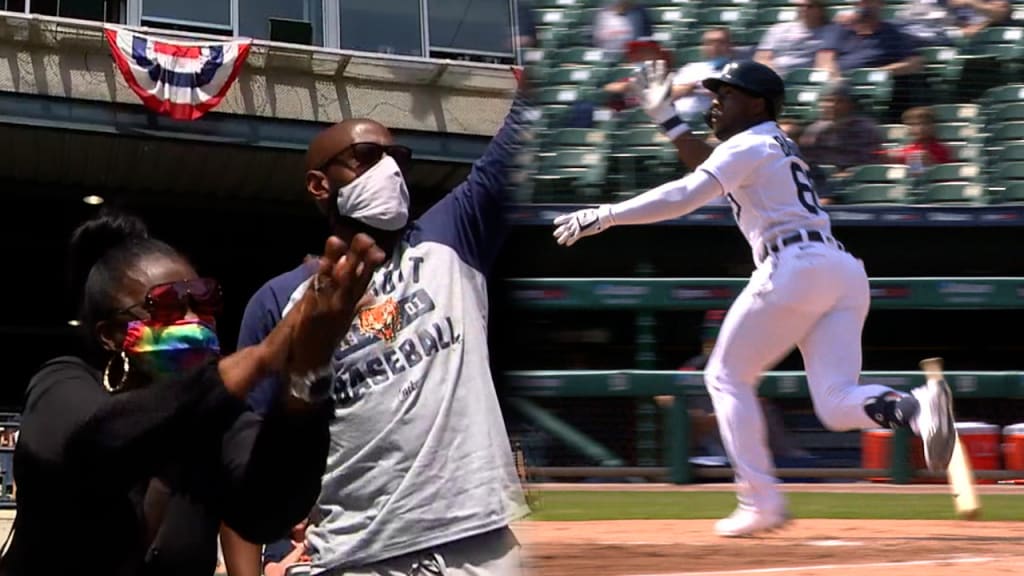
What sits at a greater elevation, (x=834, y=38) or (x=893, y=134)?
(x=834, y=38)

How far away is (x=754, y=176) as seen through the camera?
4.07 metres

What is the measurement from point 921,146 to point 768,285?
17.5 feet

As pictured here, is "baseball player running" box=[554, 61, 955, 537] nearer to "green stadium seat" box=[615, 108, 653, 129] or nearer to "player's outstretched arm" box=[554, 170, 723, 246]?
"player's outstretched arm" box=[554, 170, 723, 246]

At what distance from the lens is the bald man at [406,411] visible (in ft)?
7.34

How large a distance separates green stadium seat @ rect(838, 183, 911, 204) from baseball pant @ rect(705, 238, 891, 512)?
3.65 m

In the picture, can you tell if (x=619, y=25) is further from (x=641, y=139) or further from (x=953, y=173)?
(x=953, y=173)

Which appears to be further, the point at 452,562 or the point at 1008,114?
the point at 1008,114

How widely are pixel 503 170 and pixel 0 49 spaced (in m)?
13.8

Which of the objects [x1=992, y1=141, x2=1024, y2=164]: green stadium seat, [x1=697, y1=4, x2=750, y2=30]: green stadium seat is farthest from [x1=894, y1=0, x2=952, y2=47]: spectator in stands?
[x1=697, y1=4, x2=750, y2=30]: green stadium seat

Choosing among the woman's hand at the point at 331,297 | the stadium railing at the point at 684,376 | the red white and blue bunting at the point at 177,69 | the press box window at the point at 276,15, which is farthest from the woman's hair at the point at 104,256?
the press box window at the point at 276,15

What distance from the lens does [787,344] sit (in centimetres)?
418

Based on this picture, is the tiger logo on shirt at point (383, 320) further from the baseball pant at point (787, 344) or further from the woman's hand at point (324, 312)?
the baseball pant at point (787, 344)

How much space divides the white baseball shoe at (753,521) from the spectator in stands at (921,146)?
4.74 m

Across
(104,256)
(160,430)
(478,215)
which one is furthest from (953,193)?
(160,430)
